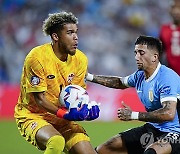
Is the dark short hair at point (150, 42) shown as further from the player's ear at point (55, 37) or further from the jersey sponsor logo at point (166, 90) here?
the player's ear at point (55, 37)

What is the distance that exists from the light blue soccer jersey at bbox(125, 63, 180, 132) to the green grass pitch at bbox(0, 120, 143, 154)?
3.04 meters

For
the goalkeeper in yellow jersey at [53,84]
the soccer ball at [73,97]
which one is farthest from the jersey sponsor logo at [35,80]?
the soccer ball at [73,97]

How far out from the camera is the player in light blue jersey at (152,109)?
20.8ft

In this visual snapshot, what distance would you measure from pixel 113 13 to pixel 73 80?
30.0ft

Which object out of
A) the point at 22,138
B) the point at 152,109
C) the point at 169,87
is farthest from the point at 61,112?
the point at 22,138

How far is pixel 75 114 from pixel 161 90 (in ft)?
3.06

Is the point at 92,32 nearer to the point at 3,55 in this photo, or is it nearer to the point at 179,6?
the point at 3,55

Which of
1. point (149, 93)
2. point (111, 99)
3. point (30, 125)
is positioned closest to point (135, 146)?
point (149, 93)

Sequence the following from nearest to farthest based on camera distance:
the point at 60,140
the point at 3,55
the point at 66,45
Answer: the point at 60,140 → the point at 66,45 → the point at 3,55

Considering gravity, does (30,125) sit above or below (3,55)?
below

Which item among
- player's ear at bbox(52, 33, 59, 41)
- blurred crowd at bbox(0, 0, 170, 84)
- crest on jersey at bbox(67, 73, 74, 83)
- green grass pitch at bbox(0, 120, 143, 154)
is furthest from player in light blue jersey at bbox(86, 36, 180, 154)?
blurred crowd at bbox(0, 0, 170, 84)

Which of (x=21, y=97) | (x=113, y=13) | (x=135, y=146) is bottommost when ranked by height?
(x=135, y=146)

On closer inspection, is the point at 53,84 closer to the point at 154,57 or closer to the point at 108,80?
the point at 108,80

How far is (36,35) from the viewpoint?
1532cm
